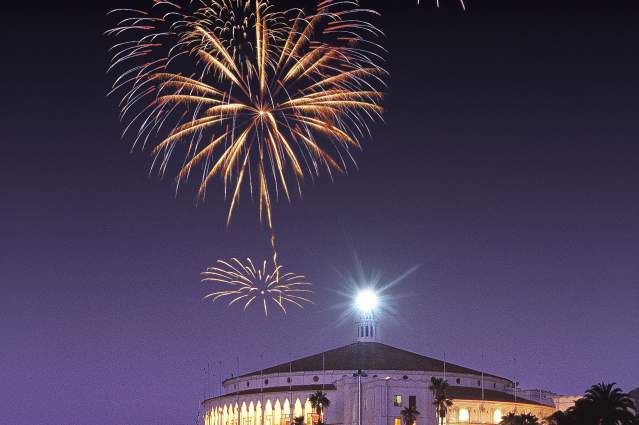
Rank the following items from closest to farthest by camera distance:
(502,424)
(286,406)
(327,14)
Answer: (327,14), (502,424), (286,406)

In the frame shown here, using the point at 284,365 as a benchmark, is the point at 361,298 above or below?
above

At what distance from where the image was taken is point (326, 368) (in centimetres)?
15862

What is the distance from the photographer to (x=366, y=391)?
457ft

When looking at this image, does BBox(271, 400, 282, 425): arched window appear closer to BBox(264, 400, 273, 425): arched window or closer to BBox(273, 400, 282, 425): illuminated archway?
BBox(273, 400, 282, 425): illuminated archway

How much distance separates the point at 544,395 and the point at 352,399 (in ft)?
138

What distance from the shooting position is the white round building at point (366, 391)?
13688 cm

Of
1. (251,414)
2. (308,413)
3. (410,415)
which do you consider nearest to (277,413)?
(308,413)

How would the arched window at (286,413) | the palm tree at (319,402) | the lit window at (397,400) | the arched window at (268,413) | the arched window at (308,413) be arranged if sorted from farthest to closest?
the arched window at (268,413) → the arched window at (286,413) → the arched window at (308,413) → the palm tree at (319,402) → the lit window at (397,400)

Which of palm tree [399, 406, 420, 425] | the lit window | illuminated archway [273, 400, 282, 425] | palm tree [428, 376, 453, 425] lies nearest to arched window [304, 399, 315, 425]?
illuminated archway [273, 400, 282, 425]

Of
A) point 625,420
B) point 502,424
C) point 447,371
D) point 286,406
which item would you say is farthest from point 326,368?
point 625,420

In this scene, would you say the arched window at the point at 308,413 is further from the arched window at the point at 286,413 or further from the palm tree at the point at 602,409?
the palm tree at the point at 602,409

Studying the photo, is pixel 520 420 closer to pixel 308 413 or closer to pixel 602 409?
pixel 602 409

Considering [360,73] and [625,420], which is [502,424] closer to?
[625,420]

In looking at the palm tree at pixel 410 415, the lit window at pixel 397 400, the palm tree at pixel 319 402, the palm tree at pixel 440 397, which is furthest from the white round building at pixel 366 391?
the palm tree at pixel 440 397
